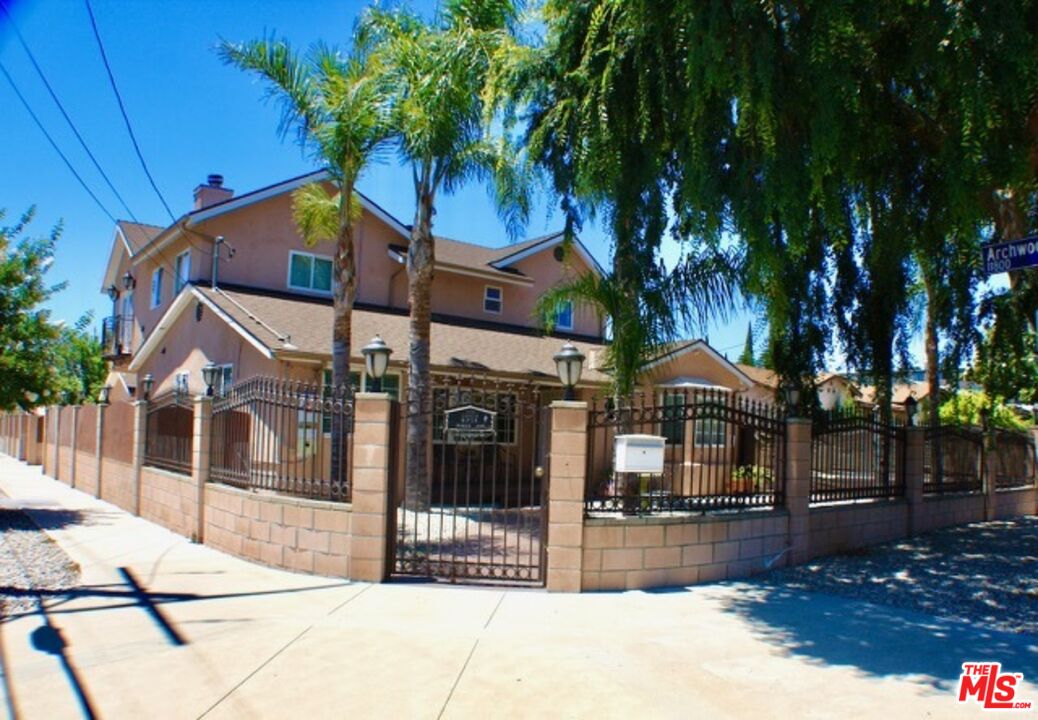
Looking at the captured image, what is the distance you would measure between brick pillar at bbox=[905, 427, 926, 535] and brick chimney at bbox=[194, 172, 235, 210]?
61.8ft

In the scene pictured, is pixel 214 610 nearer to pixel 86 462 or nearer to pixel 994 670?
pixel 994 670

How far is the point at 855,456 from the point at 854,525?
1028 millimetres

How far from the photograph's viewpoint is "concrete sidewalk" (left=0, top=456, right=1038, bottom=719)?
16.3 ft

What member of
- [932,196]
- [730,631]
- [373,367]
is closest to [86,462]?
[373,367]

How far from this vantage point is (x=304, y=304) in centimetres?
1795

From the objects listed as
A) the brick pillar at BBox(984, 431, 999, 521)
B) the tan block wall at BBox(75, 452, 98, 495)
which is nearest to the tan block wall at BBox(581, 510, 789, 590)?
the brick pillar at BBox(984, 431, 999, 521)

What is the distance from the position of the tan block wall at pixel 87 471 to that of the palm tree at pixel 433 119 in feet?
28.5

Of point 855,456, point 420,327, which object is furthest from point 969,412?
point 420,327

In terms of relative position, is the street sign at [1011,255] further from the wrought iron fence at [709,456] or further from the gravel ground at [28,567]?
the gravel ground at [28,567]

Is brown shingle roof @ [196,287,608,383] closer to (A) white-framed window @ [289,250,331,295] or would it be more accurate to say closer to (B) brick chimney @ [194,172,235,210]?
(A) white-framed window @ [289,250,331,295]

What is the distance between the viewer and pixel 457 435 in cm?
854

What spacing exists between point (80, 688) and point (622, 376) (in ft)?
22.7

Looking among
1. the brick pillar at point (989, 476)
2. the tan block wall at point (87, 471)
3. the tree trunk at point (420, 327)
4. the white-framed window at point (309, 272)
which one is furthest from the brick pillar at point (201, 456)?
the brick pillar at point (989, 476)

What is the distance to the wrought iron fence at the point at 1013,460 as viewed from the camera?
50.5 feet
